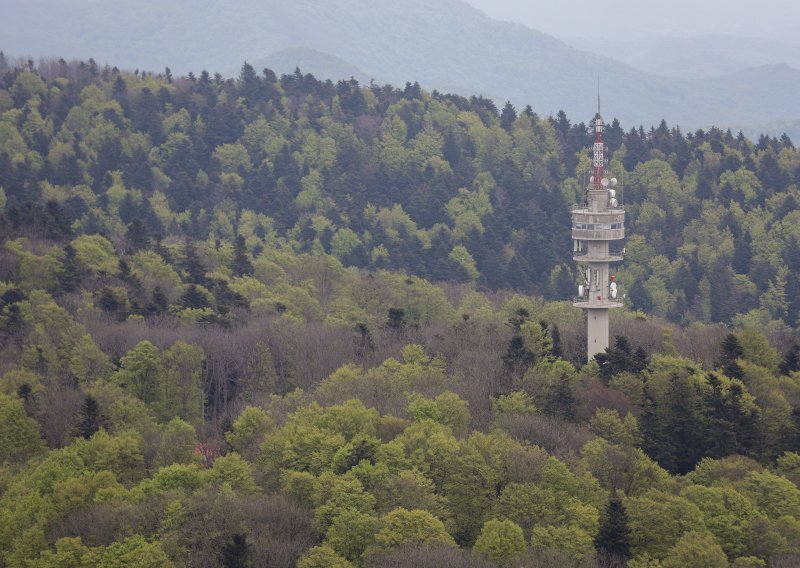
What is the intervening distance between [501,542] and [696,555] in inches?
248

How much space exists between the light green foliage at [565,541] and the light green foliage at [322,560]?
21.0ft

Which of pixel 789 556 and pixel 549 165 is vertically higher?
pixel 549 165

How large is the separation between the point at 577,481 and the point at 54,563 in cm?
1884

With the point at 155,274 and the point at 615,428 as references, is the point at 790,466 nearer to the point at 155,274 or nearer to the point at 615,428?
the point at 615,428

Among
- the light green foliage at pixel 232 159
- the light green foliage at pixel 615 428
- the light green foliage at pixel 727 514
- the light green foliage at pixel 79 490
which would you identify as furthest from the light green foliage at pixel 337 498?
the light green foliage at pixel 232 159

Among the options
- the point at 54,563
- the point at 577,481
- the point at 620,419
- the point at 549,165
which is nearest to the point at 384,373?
the point at 620,419

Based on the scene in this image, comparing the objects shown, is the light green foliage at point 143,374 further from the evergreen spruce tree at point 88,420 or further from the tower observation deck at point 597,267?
the tower observation deck at point 597,267

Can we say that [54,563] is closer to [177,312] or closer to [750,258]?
[177,312]

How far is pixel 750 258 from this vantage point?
147m

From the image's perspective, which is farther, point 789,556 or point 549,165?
point 549,165

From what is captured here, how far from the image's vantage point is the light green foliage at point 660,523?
54156 millimetres

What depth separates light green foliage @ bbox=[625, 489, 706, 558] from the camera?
54.2 metres

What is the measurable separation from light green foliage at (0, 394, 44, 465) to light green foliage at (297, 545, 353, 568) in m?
19.8

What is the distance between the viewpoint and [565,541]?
173 feet
